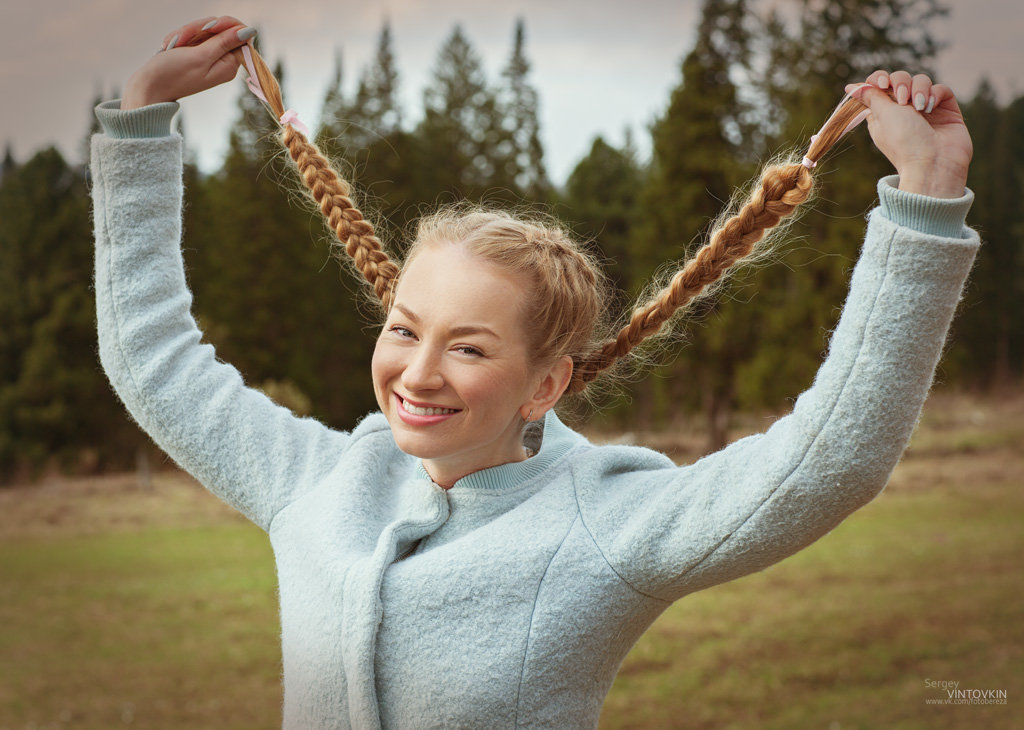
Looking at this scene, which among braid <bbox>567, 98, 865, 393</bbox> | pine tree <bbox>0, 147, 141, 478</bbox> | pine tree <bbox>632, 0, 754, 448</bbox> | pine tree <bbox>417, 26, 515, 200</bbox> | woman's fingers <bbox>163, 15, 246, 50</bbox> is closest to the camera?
braid <bbox>567, 98, 865, 393</bbox>

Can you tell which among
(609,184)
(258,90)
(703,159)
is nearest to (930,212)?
(258,90)

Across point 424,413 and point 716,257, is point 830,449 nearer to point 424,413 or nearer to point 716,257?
point 716,257

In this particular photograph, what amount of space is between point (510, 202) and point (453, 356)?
5.92 m

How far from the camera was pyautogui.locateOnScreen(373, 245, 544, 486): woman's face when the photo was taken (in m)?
1.17

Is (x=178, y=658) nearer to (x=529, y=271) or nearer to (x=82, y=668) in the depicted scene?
(x=82, y=668)

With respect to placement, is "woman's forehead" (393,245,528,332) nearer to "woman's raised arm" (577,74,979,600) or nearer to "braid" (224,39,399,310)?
"braid" (224,39,399,310)

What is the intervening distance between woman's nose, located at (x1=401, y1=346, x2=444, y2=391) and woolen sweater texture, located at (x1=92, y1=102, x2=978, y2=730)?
6.3 inches

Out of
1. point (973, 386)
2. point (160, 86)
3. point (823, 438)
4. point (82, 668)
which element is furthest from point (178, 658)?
point (973, 386)

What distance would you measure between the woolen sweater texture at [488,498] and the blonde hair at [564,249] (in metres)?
0.15

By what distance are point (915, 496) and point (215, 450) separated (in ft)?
29.1

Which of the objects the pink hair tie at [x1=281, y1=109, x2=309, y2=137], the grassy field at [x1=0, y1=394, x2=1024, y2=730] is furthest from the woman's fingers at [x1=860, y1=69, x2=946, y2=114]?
the grassy field at [x1=0, y1=394, x2=1024, y2=730]

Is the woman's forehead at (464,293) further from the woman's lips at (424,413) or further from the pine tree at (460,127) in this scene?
the pine tree at (460,127)

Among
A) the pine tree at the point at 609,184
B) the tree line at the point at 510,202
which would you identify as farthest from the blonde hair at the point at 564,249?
the pine tree at the point at 609,184

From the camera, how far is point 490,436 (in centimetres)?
121
